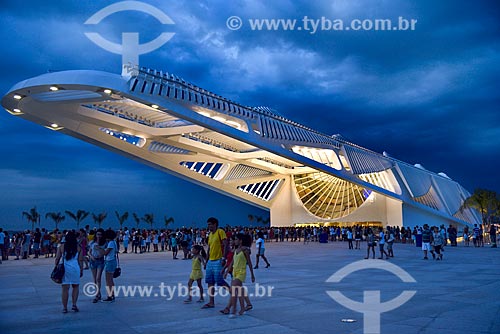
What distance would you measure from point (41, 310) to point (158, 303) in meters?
1.85

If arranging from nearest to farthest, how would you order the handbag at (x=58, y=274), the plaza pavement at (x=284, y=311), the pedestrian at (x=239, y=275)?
the plaza pavement at (x=284, y=311), the pedestrian at (x=239, y=275), the handbag at (x=58, y=274)

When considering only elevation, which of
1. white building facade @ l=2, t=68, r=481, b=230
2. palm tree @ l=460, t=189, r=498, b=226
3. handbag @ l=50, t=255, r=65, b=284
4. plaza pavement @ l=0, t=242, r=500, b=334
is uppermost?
white building facade @ l=2, t=68, r=481, b=230

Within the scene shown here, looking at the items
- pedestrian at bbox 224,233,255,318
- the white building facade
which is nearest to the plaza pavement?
pedestrian at bbox 224,233,255,318

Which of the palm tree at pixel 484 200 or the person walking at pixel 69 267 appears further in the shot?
the palm tree at pixel 484 200

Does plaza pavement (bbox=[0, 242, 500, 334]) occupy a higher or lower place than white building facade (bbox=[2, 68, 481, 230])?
lower

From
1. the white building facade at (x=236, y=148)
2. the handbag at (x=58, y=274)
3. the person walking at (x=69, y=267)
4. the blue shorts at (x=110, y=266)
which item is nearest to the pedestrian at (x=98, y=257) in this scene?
the blue shorts at (x=110, y=266)

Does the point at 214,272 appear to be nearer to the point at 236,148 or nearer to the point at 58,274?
the point at 58,274

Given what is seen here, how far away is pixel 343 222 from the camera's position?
45875 mm

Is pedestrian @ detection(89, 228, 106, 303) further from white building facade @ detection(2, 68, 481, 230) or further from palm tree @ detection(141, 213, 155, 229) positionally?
palm tree @ detection(141, 213, 155, 229)

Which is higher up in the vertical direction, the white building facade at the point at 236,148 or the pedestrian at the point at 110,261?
the white building facade at the point at 236,148

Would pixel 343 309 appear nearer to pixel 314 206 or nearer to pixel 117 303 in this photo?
pixel 117 303

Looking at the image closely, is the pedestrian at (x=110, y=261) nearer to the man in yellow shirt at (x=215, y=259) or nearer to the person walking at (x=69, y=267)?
the person walking at (x=69, y=267)

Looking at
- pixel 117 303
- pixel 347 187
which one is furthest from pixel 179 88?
pixel 347 187

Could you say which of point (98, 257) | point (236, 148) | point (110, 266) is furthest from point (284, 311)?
point (236, 148)
